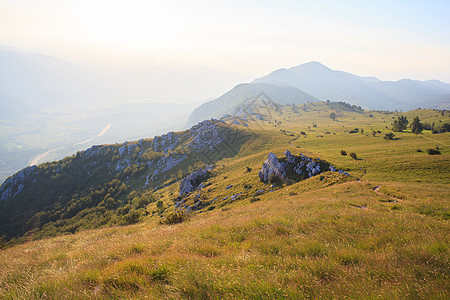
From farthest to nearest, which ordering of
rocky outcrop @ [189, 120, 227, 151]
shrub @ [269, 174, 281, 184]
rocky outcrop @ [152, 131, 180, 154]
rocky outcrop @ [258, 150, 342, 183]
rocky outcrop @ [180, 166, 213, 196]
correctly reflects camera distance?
rocky outcrop @ [152, 131, 180, 154]
rocky outcrop @ [189, 120, 227, 151]
rocky outcrop @ [180, 166, 213, 196]
shrub @ [269, 174, 281, 184]
rocky outcrop @ [258, 150, 342, 183]

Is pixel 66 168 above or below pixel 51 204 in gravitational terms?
above

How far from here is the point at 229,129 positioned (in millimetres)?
127500

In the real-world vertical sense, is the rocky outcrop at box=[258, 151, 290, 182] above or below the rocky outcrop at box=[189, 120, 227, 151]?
below

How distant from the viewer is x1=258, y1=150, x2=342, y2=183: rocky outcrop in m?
35.0

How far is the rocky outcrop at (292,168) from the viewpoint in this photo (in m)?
35.0

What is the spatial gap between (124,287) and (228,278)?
7.55 ft

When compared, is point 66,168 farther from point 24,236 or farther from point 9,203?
point 24,236

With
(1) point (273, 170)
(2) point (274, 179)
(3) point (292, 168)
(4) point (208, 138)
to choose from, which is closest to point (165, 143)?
(4) point (208, 138)

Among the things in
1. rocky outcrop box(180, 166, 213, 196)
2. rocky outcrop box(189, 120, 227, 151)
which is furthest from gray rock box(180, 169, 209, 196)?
rocky outcrop box(189, 120, 227, 151)

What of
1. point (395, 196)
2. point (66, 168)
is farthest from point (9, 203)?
point (395, 196)

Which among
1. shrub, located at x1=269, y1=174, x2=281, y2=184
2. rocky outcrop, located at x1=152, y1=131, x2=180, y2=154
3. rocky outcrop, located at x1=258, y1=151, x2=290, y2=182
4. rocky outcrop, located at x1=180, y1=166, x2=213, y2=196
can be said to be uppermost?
rocky outcrop, located at x1=152, y1=131, x2=180, y2=154

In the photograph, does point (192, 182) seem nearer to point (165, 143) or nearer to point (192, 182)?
point (192, 182)

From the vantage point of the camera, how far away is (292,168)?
38625 millimetres

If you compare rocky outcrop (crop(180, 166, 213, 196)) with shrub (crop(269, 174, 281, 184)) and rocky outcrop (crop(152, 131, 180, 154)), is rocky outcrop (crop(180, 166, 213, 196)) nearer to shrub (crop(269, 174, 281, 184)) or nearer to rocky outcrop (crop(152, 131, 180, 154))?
shrub (crop(269, 174, 281, 184))
